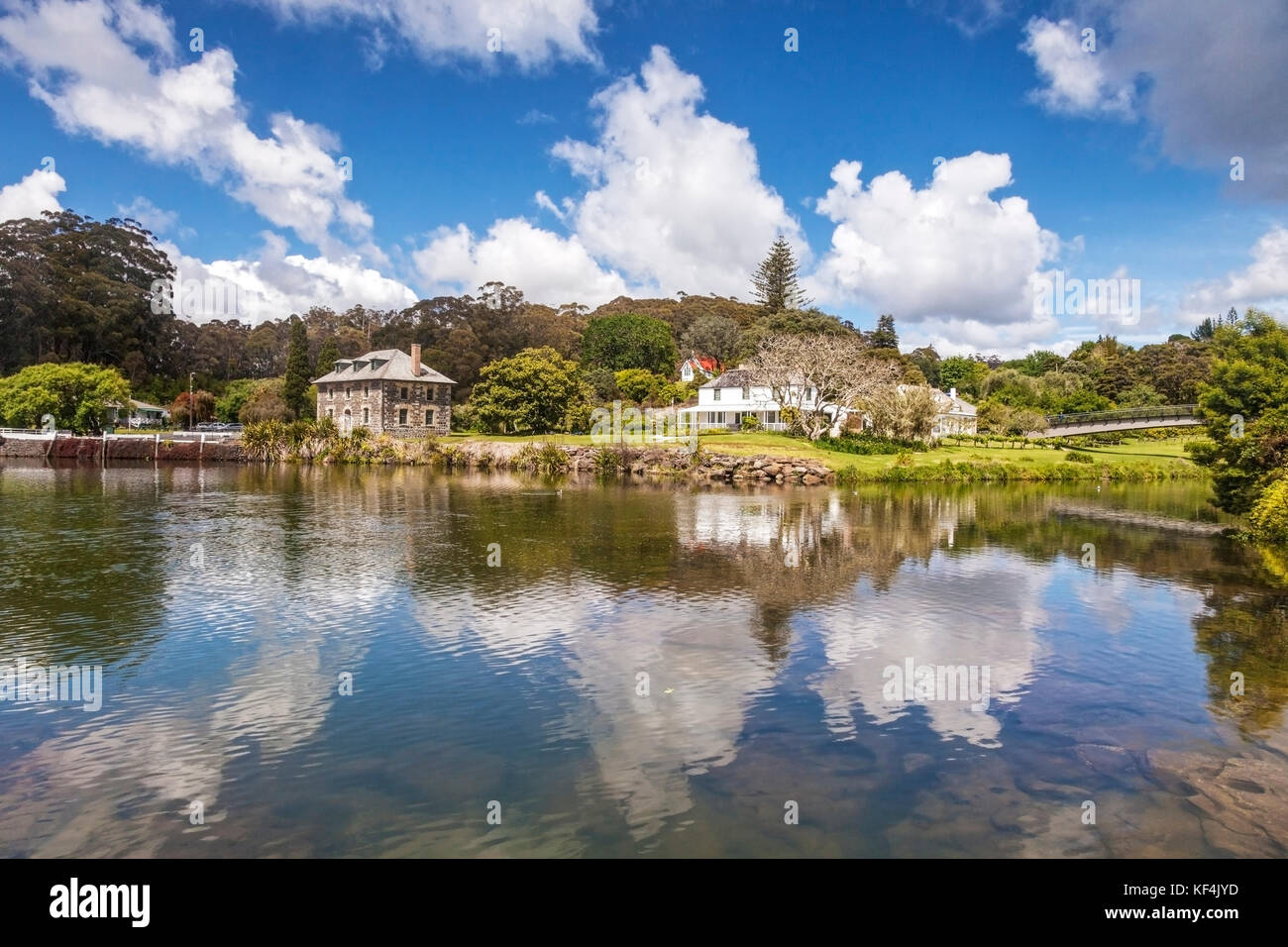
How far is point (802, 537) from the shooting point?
29.5 m

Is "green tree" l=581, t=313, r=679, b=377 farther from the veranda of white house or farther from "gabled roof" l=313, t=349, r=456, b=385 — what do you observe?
"gabled roof" l=313, t=349, r=456, b=385

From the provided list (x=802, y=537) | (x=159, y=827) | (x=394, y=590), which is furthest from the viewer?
(x=802, y=537)

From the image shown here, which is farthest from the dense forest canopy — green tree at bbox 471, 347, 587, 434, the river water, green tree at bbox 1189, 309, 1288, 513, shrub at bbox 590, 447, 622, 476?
the river water

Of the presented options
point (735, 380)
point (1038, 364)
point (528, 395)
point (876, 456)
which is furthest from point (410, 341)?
point (1038, 364)

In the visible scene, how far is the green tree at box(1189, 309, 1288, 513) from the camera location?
95.3 feet

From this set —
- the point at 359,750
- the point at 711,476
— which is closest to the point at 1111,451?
the point at 711,476

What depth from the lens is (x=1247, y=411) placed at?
30.4 m

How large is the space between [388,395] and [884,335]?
78626 mm

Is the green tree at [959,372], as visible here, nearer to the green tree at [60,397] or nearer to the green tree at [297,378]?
the green tree at [297,378]

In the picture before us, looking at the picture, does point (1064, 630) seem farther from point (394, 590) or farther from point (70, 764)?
point (70, 764)

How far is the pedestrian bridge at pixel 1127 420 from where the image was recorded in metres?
69.7

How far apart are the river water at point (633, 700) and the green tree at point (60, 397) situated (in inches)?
2161
